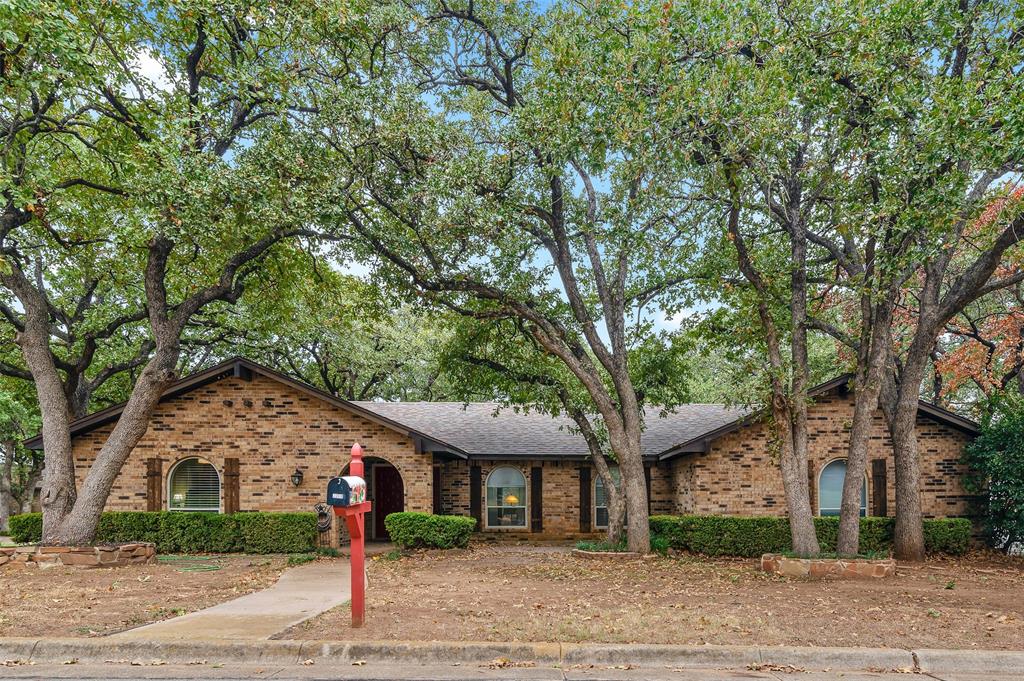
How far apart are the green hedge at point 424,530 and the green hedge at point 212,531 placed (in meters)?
1.87

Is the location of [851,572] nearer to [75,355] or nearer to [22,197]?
[22,197]

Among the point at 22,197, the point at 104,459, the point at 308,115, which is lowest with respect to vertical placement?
the point at 104,459

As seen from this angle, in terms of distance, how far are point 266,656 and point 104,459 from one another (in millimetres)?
9712

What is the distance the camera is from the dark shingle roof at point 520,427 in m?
20.7

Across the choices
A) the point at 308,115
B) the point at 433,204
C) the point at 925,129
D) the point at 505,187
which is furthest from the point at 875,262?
the point at 308,115

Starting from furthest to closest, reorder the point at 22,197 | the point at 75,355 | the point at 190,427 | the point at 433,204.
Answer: the point at 75,355 < the point at 190,427 < the point at 433,204 < the point at 22,197

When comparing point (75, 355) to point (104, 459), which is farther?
point (75, 355)

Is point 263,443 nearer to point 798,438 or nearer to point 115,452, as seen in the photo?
point 115,452

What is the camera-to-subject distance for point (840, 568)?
1311 cm

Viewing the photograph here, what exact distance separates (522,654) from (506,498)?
1414 cm

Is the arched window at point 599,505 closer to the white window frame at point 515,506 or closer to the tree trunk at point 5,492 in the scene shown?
the white window frame at point 515,506

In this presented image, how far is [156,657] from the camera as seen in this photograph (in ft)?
23.8

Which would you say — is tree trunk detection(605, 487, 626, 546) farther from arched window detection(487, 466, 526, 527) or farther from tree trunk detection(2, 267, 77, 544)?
tree trunk detection(2, 267, 77, 544)

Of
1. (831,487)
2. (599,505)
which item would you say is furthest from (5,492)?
(831,487)
